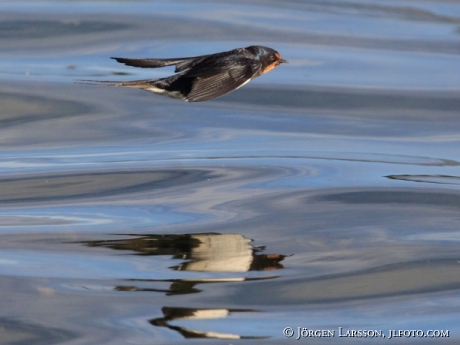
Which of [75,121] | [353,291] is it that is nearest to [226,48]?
[75,121]

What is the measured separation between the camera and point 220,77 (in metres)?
6.24

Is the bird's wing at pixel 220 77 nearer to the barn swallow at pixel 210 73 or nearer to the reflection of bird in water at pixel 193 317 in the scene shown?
the barn swallow at pixel 210 73

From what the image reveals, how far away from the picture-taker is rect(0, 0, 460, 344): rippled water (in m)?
4.56

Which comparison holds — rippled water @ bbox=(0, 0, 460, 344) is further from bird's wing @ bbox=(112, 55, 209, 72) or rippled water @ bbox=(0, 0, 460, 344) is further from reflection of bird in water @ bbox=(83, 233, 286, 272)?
bird's wing @ bbox=(112, 55, 209, 72)

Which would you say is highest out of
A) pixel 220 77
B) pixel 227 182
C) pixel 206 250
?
pixel 220 77

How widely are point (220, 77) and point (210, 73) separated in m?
0.09

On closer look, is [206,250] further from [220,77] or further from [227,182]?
[227,182]

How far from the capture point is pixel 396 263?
17.3 ft

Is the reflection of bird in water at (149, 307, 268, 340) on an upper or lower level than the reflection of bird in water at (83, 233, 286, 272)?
lower

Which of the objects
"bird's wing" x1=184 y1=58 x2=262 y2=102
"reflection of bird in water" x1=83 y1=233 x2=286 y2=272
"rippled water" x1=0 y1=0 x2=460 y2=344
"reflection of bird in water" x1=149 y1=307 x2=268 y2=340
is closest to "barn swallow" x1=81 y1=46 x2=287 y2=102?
"bird's wing" x1=184 y1=58 x2=262 y2=102

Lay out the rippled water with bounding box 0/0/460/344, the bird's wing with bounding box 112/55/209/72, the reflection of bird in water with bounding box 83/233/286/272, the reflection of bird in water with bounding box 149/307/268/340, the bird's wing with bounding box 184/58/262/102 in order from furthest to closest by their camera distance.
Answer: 1. the bird's wing with bounding box 112/55/209/72
2. the bird's wing with bounding box 184/58/262/102
3. the reflection of bird in water with bounding box 83/233/286/272
4. the rippled water with bounding box 0/0/460/344
5. the reflection of bird in water with bounding box 149/307/268/340

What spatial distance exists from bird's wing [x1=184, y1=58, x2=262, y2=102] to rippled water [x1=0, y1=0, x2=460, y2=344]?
0.88m

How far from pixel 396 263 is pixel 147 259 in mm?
1540

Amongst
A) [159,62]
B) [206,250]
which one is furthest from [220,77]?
[206,250]
